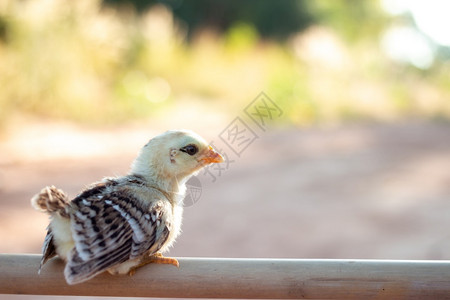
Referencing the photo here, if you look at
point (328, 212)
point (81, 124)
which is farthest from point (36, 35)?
point (328, 212)

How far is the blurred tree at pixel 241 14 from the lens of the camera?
18844 mm

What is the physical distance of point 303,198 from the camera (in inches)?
261

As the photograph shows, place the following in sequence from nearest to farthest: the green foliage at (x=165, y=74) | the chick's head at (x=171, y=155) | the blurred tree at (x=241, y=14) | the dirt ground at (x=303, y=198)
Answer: the chick's head at (x=171, y=155) < the dirt ground at (x=303, y=198) < the green foliage at (x=165, y=74) < the blurred tree at (x=241, y=14)

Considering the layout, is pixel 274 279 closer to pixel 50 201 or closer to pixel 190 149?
pixel 190 149

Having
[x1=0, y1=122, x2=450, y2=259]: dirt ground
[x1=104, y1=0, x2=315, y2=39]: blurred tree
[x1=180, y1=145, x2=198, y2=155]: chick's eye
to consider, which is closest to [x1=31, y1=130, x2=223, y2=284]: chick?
[x1=180, y1=145, x2=198, y2=155]: chick's eye

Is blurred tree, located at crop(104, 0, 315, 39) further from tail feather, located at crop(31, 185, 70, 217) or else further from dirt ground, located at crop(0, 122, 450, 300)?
tail feather, located at crop(31, 185, 70, 217)

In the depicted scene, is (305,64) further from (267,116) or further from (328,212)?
(328,212)

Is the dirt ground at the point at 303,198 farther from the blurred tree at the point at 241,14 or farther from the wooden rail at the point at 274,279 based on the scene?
the blurred tree at the point at 241,14

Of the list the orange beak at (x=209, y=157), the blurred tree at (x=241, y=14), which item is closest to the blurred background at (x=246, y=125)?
the orange beak at (x=209, y=157)

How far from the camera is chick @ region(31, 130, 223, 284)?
68.7 inches

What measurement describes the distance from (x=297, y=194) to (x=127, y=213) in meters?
5.03

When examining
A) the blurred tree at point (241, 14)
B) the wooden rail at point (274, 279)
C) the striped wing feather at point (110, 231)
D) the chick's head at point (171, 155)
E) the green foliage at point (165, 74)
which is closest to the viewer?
the striped wing feather at point (110, 231)

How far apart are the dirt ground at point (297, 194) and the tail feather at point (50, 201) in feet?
11.1

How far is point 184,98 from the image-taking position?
11648mm
